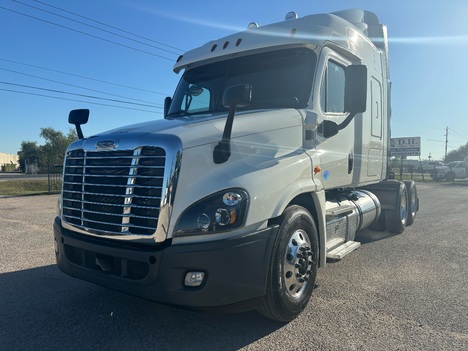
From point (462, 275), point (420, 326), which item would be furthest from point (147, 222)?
point (462, 275)

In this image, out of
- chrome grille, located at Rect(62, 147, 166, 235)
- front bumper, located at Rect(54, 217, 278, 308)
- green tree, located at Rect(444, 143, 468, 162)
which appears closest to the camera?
front bumper, located at Rect(54, 217, 278, 308)

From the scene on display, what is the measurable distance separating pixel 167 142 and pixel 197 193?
469 mm

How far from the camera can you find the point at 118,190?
121 inches

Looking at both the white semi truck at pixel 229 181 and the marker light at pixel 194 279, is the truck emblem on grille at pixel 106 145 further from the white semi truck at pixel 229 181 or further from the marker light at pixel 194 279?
the marker light at pixel 194 279

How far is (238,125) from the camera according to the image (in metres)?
3.42

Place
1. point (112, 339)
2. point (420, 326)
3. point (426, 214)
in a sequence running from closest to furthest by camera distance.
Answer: point (112, 339), point (420, 326), point (426, 214)

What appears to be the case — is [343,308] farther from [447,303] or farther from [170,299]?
[170,299]

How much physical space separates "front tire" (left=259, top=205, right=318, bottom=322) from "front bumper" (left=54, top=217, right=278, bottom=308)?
0.47 feet

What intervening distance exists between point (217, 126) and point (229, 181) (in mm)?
647

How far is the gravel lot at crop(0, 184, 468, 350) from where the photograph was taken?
3109 millimetres

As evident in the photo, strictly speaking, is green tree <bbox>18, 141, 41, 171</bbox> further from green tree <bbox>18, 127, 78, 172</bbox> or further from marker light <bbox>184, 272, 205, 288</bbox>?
marker light <bbox>184, 272, 205, 288</bbox>

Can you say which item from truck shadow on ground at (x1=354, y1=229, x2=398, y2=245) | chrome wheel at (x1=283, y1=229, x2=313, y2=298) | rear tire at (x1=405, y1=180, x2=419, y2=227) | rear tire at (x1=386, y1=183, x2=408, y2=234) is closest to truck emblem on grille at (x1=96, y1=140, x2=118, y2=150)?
chrome wheel at (x1=283, y1=229, x2=313, y2=298)

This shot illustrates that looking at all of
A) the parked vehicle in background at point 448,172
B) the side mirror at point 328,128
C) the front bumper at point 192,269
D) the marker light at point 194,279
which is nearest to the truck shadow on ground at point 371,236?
the side mirror at point 328,128

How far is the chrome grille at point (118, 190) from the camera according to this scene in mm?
2926
